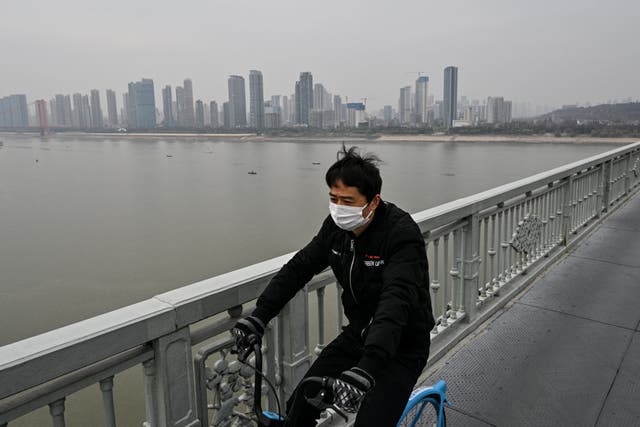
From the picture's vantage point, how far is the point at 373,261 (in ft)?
5.59

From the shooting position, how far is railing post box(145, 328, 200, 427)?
1.53 metres

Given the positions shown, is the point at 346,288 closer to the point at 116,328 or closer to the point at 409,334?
the point at 409,334

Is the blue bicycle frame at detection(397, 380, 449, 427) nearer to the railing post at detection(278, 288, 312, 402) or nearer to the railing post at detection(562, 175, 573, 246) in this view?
the railing post at detection(278, 288, 312, 402)

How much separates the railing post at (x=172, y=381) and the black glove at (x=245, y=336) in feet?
0.50

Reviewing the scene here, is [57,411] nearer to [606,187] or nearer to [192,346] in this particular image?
[192,346]

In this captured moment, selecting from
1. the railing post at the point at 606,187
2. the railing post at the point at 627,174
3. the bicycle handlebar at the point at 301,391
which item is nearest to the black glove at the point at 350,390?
the bicycle handlebar at the point at 301,391

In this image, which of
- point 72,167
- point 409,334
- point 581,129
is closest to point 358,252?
point 409,334

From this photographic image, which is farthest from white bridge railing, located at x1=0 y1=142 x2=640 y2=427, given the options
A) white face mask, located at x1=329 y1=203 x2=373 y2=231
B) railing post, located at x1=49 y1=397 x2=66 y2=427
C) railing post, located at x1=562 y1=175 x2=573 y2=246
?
railing post, located at x1=562 y1=175 x2=573 y2=246

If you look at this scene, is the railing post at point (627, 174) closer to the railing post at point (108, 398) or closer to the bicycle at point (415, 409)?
the bicycle at point (415, 409)

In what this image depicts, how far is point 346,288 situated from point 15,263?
800 inches

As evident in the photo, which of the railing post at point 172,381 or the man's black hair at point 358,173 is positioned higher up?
the man's black hair at point 358,173

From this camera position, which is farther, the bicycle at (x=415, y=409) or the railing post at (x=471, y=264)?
the railing post at (x=471, y=264)

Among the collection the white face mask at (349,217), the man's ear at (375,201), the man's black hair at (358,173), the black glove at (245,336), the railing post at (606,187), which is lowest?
the railing post at (606,187)

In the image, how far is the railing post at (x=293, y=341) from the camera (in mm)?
2020
